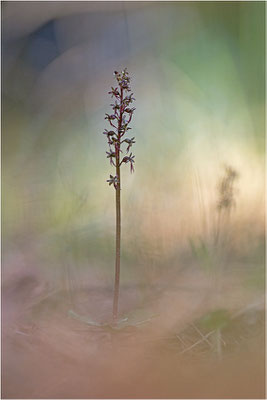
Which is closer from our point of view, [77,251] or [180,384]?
[180,384]

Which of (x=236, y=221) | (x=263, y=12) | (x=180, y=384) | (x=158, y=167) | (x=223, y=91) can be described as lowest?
(x=180, y=384)

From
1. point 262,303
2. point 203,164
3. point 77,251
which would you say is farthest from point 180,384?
point 203,164

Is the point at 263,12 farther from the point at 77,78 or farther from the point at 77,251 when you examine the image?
the point at 77,251

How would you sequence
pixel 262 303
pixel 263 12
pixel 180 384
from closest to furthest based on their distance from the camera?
pixel 180 384 → pixel 262 303 → pixel 263 12

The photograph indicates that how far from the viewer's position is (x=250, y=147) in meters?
0.82

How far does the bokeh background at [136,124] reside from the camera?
79 centimetres

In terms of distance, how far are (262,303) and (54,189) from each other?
0.49 m

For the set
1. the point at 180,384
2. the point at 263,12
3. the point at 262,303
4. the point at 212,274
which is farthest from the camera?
the point at 263,12

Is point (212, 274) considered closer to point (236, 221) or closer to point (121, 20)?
point (236, 221)

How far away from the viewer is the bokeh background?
0.79m

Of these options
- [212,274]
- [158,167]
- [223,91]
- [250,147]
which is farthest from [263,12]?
[212,274]

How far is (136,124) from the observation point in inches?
34.6

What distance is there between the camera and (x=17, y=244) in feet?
2.51

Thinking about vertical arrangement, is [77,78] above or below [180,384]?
above
